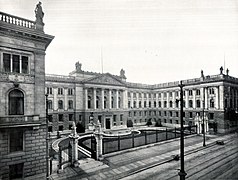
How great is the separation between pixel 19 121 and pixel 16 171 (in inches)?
175

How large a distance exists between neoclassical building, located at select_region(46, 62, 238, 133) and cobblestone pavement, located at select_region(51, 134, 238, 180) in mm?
14241

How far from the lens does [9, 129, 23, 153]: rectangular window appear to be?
12977 mm

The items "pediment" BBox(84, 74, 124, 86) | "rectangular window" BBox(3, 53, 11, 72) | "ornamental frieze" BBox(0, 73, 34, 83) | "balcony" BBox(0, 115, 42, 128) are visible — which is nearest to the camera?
"balcony" BBox(0, 115, 42, 128)

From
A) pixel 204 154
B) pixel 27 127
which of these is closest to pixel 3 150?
pixel 27 127

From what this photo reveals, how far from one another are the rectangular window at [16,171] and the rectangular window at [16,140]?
1.42 m

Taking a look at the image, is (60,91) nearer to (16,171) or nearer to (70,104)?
(70,104)

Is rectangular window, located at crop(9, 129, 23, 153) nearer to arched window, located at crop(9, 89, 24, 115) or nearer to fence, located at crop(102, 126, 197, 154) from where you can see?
arched window, located at crop(9, 89, 24, 115)

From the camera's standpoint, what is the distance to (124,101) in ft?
156

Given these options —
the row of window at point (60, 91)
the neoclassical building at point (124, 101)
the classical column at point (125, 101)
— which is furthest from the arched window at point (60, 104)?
the classical column at point (125, 101)

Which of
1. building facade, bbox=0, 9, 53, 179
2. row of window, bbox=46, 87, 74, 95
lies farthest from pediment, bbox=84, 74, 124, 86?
building facade, bbox=0, 9, 53, 179

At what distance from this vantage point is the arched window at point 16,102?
13.3 metres

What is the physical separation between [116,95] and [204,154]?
95.9ft

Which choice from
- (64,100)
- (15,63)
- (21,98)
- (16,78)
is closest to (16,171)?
(21,98)

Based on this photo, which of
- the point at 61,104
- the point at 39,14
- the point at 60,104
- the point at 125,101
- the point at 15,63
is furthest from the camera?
the point at 125,101
